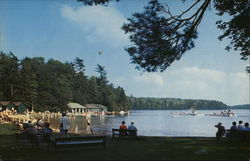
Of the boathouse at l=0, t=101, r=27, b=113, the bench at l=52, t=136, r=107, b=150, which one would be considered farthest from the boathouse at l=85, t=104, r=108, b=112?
the bench at l=52, t=136, r=107, b=150

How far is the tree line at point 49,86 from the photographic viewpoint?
8856 cm

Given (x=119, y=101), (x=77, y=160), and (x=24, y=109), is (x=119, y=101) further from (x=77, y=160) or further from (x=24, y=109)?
(x=77, y=160)

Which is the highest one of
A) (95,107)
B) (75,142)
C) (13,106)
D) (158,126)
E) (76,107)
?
(13,106)

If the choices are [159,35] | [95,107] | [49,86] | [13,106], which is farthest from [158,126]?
[95,107]

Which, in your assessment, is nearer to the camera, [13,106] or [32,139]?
[32,139]

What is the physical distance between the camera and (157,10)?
48.9 ft

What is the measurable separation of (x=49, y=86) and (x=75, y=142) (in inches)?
3807

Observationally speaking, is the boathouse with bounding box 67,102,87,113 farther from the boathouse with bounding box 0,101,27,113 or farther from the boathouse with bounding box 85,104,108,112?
the boathouse with bounding box 0,101,27,113

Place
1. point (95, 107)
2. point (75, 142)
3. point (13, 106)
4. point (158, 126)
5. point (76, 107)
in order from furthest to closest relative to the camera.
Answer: point (95, 107) < point (76, 107) < point (13, 106) < point (158, 126) < point (75, 142)

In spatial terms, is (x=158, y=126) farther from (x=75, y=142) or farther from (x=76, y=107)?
(x=76, y=107)

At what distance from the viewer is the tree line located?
291 feet

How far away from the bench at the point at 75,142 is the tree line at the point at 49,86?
251 feet

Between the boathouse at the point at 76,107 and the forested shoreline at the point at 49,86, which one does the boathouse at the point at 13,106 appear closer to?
the forested shoreline at the point at 49,86

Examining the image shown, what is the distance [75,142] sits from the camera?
1380 cm
